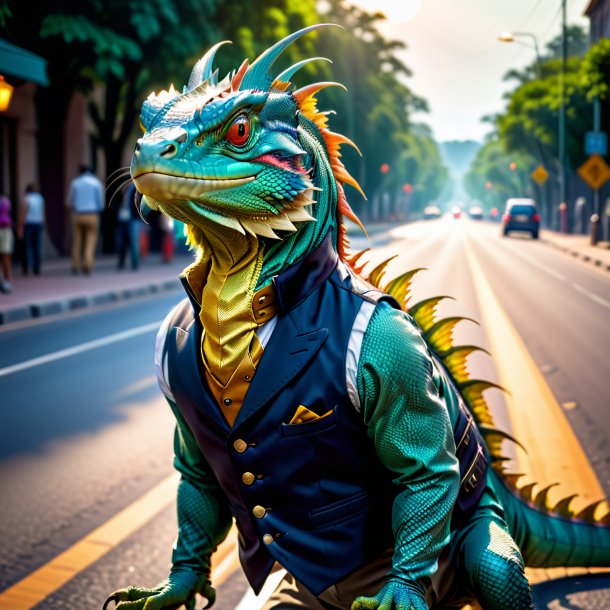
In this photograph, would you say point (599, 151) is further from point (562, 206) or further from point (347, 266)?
point (347, 266)

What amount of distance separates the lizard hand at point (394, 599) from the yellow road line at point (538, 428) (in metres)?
0.85

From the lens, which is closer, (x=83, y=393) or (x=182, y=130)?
(x=182, y=130)

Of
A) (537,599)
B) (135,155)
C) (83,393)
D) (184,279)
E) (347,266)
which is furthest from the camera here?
(83,393)

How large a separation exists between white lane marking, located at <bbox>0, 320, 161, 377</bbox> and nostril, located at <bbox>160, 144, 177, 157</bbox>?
8056 millimetres

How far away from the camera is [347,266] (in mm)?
2082

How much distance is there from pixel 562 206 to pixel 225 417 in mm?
48990

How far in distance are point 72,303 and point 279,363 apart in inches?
542

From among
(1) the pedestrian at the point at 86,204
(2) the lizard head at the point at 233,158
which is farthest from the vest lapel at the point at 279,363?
(1) the pedestrian at the point at 86,204

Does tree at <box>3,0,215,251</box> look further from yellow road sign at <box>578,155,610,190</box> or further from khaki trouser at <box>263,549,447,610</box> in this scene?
yellow road sign at <box>578,155,610,190</box>

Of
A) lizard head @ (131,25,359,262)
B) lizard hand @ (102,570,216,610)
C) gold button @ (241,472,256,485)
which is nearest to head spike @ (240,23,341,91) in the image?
lizard head @ (131,25,359,262)

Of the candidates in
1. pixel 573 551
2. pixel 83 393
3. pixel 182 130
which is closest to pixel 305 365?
pixel 182 130

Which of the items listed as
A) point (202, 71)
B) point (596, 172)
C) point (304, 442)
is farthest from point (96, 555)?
point (596, 172)

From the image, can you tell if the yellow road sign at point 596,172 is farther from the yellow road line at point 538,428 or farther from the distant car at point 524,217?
the yellow road line at point 538,428

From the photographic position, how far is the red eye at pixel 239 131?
174cm
